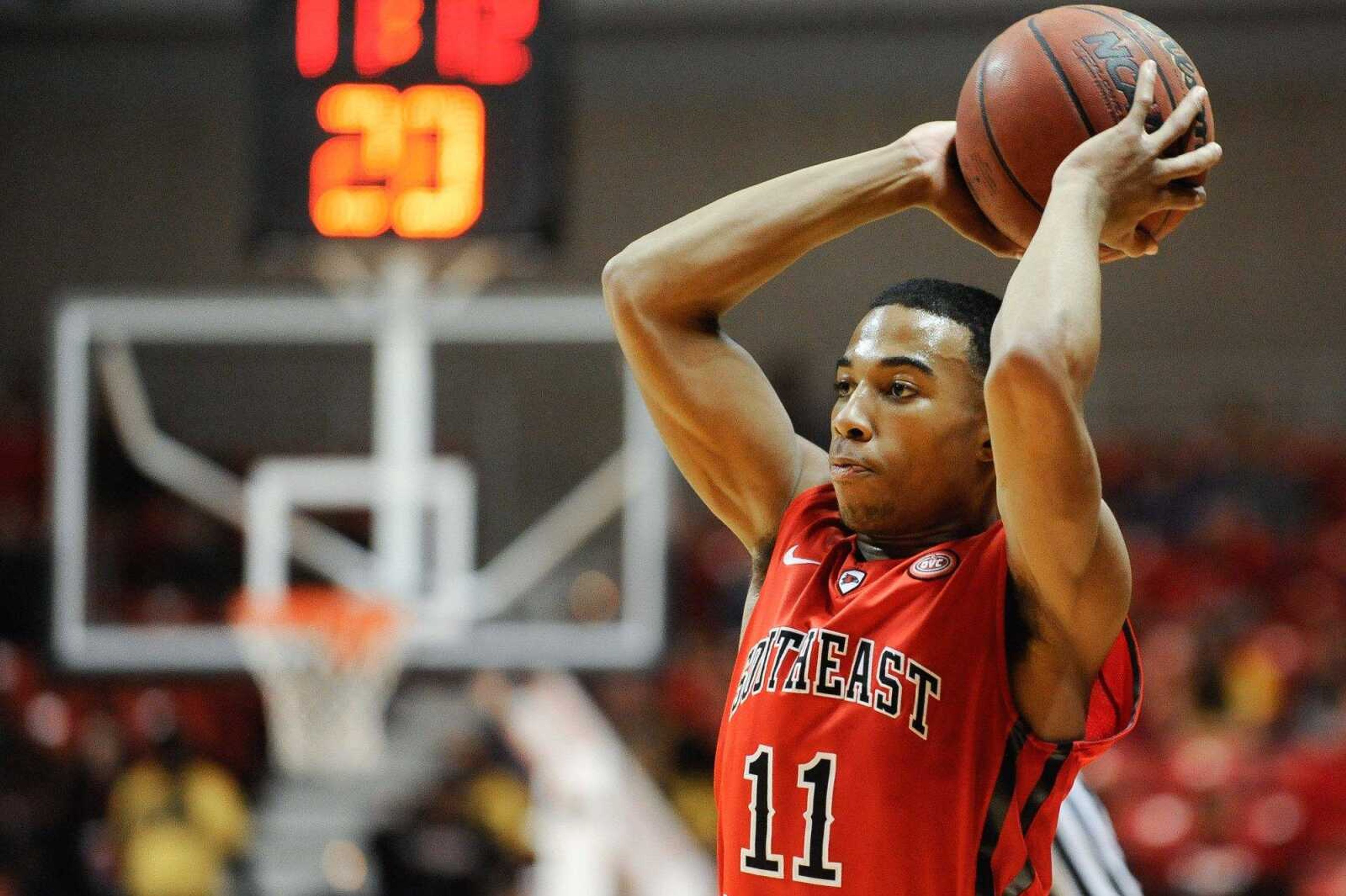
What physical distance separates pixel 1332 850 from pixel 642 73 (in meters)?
7.30

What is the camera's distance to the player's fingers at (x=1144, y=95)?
6.47ft

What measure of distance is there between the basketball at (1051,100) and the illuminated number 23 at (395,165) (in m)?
3.35

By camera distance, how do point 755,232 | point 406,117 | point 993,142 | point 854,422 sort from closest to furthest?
1. point 854,422
2. point 993,142
3. point 755,232
4. point 406,117

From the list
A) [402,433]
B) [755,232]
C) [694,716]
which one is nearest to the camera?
[755,232]

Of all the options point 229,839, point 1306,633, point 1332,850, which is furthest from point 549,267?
point 1332,850

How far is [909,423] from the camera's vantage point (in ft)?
6.77

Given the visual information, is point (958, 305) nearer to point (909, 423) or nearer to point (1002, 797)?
point (909, 423)

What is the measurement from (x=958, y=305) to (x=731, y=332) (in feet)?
31.5

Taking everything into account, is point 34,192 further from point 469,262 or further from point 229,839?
point 469,262

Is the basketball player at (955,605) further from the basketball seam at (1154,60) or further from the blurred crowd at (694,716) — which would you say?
the blurred crowd at (694,716)

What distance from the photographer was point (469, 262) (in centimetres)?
671

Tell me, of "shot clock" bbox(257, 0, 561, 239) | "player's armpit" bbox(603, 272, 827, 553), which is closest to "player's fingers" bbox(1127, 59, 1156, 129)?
"player's armpit" bbox(603, 272, 827, 553)

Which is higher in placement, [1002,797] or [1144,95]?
[1144,95]

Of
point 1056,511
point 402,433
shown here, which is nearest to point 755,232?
point 1056,511
